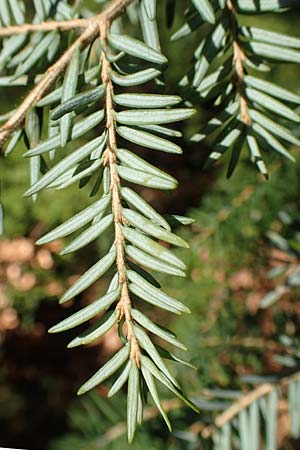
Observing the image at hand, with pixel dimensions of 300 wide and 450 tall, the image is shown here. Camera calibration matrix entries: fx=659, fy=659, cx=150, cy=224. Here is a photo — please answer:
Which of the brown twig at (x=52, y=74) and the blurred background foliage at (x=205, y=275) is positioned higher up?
the brown twig at (x=52, y=74)

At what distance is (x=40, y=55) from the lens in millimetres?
553

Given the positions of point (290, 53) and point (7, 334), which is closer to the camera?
point (290, 53)

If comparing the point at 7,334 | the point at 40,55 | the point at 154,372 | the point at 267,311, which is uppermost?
the point at 40,55

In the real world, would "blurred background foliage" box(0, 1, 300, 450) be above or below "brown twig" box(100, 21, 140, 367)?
below

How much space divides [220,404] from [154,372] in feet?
1.44

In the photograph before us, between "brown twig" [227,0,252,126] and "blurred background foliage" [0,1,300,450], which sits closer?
"brown twig" [227,0,252,126]

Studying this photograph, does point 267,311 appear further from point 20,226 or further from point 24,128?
point 24,128

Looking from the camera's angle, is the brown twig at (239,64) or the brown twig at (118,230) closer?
the brown twig at (118,230)

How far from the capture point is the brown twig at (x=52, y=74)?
0.50m

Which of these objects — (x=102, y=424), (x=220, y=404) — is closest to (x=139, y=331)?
(x=220, y=404)

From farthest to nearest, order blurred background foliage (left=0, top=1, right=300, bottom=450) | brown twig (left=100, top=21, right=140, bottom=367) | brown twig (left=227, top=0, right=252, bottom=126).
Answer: blurred background foliage (left=0, top=1, right=300, bottom=450), brown twig (left=227, top=0, right=252, bottom=126), brown twig (left=100, top=21, right=140, bottom=367)

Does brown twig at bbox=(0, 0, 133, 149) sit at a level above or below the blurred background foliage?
above

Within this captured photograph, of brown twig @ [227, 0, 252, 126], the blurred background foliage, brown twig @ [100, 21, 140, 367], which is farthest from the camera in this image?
the blurred background foliage

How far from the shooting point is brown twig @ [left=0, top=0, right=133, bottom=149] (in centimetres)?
50
